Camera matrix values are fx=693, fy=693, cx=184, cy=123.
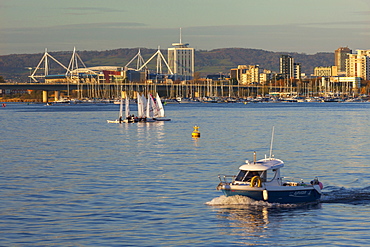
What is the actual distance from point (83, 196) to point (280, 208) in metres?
9.53

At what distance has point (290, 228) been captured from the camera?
25781 mm

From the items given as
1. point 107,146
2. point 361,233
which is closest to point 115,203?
point 361,233

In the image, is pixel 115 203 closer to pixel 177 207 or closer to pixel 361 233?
pixel 177 207

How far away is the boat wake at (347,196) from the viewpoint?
1245 inches

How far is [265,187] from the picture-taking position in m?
29.2

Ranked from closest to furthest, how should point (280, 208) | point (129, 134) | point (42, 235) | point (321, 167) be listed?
1. point (42, 235)
2. point (280, 208)
3. point (321, 167)
4. point (129, 134)

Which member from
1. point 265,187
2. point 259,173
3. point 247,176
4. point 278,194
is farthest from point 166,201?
point 278,194

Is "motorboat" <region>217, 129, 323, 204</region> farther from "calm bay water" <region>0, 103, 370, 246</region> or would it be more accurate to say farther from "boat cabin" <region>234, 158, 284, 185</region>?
"calm bay water" <region>0, 103, 370, 246</region>

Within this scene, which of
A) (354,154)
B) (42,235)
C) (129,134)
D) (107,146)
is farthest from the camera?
(129,134)

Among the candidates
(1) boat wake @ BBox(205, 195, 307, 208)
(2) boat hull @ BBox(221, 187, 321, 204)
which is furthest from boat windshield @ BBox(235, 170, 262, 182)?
(1) boat wake @ BBox(205, 195, 307, 208)

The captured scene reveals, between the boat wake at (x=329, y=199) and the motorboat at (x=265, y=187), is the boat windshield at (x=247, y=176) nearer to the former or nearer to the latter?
the motorboat at (x=265, y=187)

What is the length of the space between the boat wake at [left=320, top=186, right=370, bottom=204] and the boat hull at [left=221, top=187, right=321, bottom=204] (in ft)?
4.94

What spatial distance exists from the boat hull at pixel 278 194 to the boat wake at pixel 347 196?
1506 mm

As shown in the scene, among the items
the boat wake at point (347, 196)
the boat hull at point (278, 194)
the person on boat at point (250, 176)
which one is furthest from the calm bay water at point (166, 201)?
the person on boat at point (250, 176)
